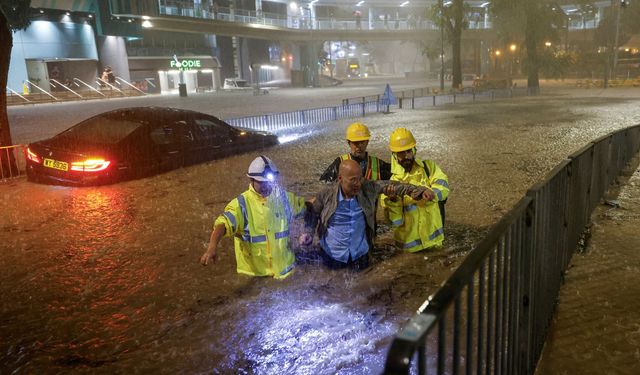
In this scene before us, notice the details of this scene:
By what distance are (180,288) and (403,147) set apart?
8.27ft

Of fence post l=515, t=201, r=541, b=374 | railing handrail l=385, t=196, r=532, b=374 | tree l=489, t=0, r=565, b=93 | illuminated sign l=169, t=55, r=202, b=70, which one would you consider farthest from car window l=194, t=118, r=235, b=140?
illuminated sign l=169, t=55, r=202, b=70

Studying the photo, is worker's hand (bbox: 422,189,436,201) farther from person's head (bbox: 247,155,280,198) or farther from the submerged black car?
the submerged black car

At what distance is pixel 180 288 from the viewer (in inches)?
190

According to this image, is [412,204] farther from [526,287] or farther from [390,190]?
[526,287]

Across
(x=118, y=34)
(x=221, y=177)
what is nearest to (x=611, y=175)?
(x=221, y=177)

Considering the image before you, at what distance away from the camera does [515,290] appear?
266 cm

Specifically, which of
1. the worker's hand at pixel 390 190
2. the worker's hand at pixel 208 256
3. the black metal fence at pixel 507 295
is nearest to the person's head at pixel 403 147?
the worker's hand at pixel 390 190

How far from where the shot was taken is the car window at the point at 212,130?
10.8 metres

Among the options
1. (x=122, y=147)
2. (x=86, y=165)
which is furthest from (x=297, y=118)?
(x=86, y=165)

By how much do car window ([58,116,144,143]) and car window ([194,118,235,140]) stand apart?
5.25 ft

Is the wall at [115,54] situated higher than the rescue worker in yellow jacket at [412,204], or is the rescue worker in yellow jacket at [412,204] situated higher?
the wall at [115,54]

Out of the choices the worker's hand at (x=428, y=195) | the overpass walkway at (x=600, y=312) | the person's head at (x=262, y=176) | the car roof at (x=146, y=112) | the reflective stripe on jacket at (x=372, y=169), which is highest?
the car roof at (x=146, y=112)

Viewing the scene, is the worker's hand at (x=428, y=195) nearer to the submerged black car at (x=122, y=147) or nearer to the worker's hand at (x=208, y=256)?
the worker's hand at (x=208, y=256)

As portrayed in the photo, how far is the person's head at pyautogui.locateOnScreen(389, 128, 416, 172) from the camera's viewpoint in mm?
5133
